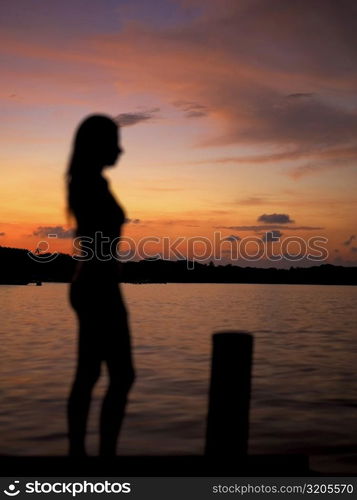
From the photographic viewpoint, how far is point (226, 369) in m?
5.92

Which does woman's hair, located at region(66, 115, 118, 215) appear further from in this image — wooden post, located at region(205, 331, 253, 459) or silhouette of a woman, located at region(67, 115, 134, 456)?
wooden post, located at region(205, 331, 253, 459)

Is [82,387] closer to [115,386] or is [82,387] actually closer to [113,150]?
[115,386]

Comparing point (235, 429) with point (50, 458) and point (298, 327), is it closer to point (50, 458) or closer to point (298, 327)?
point (50, 458)

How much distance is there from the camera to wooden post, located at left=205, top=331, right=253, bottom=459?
5.88 m

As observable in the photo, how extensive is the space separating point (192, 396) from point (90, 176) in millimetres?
11442

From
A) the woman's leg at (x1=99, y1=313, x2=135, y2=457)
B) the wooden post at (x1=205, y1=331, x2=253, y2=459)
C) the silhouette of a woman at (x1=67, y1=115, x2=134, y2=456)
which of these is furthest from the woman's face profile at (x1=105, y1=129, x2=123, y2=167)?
the wooden post at (x1=205, y1=331, x2=253, y2=459)

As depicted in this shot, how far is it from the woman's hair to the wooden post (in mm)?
1837

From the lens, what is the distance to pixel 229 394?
598 centimetres

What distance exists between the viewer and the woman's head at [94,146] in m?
5.14
